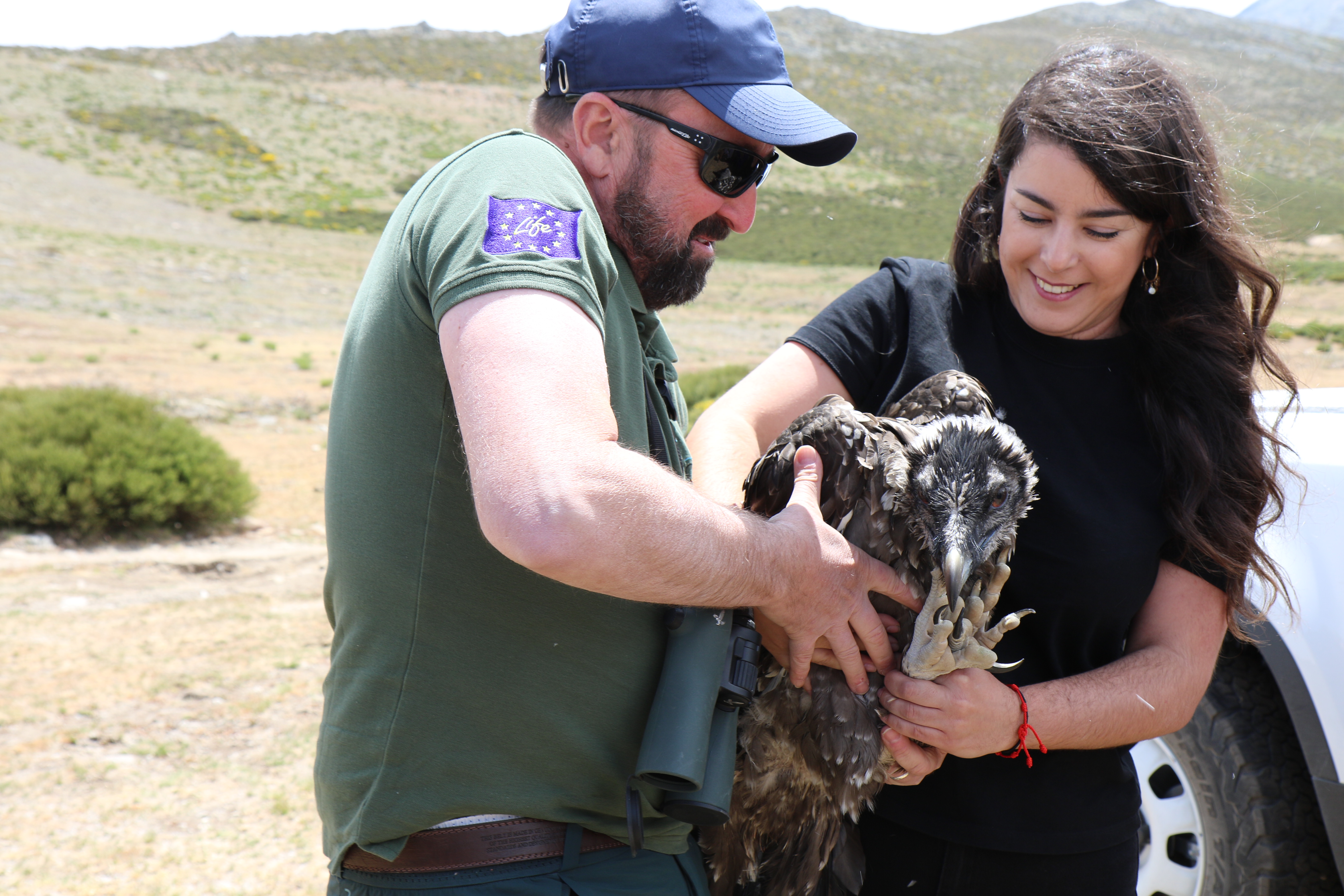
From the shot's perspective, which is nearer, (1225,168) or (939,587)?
(939,587)

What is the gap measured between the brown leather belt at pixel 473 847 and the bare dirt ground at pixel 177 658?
2.48 meters

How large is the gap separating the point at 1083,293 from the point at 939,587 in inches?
33.9

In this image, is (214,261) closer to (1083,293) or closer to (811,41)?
(1083,293)

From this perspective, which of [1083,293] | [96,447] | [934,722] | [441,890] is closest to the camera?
[441,890]

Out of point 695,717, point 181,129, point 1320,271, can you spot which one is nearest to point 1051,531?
point 695,717

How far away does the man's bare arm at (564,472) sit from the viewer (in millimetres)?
1312

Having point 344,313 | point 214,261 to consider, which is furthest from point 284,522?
point 214,261

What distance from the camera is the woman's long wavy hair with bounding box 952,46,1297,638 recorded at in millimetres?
2312

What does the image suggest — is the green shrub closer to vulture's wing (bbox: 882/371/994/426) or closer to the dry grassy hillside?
the dry grassy hillside

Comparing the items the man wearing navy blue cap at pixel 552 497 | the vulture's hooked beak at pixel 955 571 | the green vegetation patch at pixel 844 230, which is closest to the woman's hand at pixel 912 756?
the man wearing navy blue cap at pixel 552 497

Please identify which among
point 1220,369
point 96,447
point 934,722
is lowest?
point 96,447

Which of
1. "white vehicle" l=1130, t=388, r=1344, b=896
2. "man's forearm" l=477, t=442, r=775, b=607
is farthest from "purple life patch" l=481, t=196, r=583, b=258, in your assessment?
"white vehicle" l=1130, t=388, r=1344, b=896

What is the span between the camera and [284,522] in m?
9.23

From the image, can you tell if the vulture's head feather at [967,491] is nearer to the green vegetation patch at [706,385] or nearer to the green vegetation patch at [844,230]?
the green vegetation patch at [706,385]
